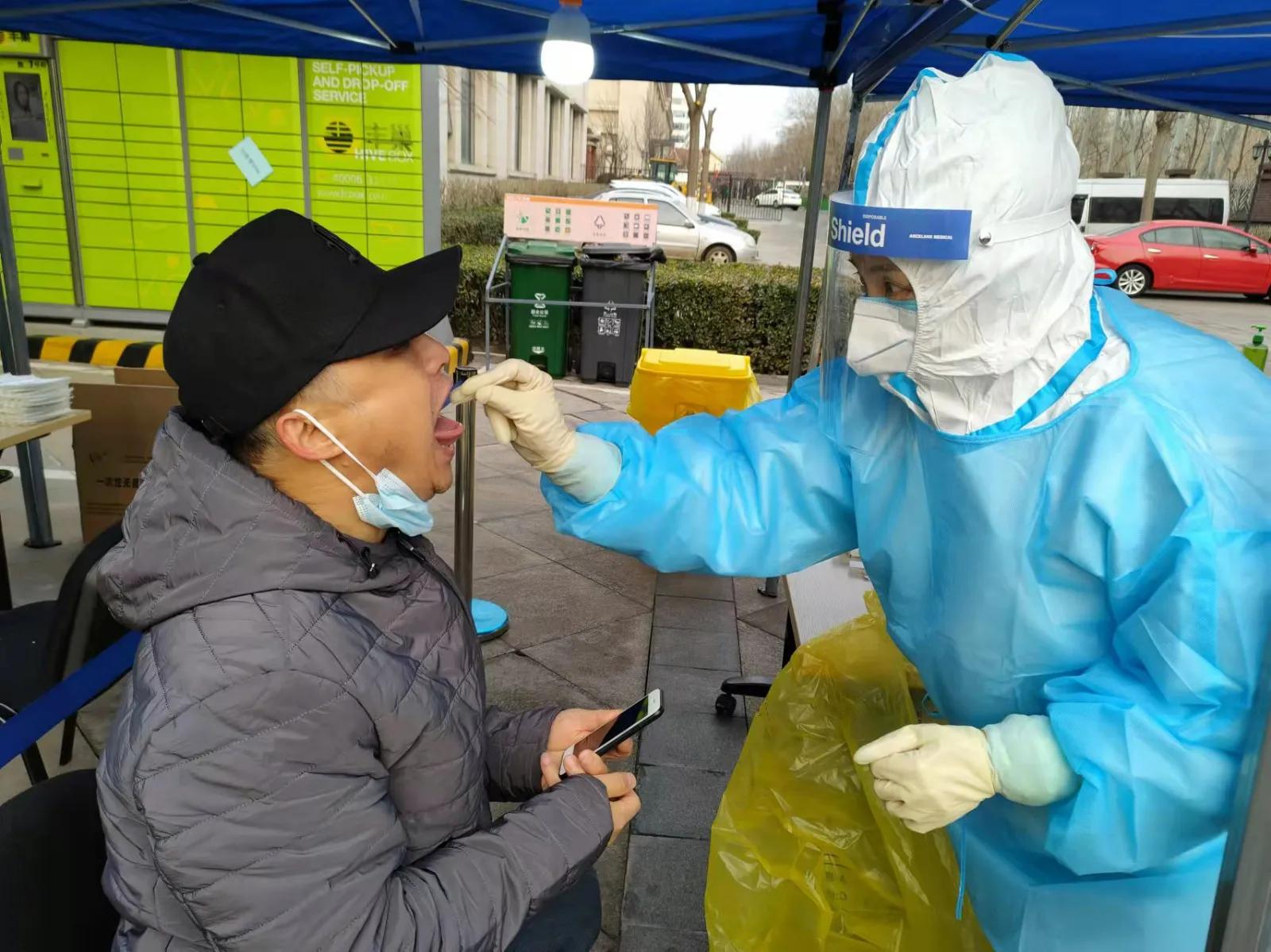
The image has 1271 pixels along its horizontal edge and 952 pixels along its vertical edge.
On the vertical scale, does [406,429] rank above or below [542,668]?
above

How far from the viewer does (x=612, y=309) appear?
800 cm

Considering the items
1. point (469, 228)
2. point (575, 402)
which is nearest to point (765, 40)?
point (575, 402)

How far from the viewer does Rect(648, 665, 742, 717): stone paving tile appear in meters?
3.32

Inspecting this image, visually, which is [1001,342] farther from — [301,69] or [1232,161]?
[1232,161]

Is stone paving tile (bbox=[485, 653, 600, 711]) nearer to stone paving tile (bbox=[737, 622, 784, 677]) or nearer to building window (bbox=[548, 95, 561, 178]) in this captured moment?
stone paving tile (bbox=[737, 622, 784, 677])

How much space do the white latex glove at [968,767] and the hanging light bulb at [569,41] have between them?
7.57ft

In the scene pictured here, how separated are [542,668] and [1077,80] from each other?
302 centimetres

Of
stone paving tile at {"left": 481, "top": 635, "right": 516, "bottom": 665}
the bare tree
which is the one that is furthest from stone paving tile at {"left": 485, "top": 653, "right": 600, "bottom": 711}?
the bare tree

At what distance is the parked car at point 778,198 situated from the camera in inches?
1566

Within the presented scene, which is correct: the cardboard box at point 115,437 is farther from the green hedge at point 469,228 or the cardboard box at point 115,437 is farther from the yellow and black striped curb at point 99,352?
the green hedge at point 469,228

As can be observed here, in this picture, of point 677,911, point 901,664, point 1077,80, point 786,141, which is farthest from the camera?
point 786,141

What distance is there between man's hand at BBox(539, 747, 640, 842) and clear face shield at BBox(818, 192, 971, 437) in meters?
0.72

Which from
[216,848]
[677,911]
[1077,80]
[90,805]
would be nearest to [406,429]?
[216,848]

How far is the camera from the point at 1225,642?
1.10 m
